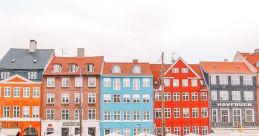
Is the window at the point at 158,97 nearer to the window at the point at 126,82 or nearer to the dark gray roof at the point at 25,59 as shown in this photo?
the window at the point at 126,82

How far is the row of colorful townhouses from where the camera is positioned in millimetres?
64312

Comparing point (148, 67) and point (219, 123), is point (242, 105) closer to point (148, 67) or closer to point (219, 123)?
point (219, 123)

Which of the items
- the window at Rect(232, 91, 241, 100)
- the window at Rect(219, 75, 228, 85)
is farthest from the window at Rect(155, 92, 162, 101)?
the window at Rect(232, 91, 241, 100)

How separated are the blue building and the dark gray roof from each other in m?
8.99

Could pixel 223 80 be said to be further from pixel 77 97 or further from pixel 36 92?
pixel 36 92

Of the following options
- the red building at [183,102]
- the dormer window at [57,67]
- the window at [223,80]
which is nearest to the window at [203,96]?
the red building at [183,102]

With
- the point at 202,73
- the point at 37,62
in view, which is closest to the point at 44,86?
the point at 37,62

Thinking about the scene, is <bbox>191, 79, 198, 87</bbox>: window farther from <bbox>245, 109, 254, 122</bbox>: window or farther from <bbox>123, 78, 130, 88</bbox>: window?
<bbox>123, 78, 130, 88</bbox>: window

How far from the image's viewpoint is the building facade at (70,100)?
64375 mm

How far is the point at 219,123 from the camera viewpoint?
66.6 metres

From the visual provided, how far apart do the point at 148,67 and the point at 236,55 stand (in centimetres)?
1680

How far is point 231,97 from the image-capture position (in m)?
67.9

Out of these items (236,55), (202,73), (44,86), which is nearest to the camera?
(44,86)

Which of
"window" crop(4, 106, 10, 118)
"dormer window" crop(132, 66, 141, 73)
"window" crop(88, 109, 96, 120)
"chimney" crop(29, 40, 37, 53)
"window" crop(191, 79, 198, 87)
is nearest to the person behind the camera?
"window" crop(4, 106, 10, 118)
